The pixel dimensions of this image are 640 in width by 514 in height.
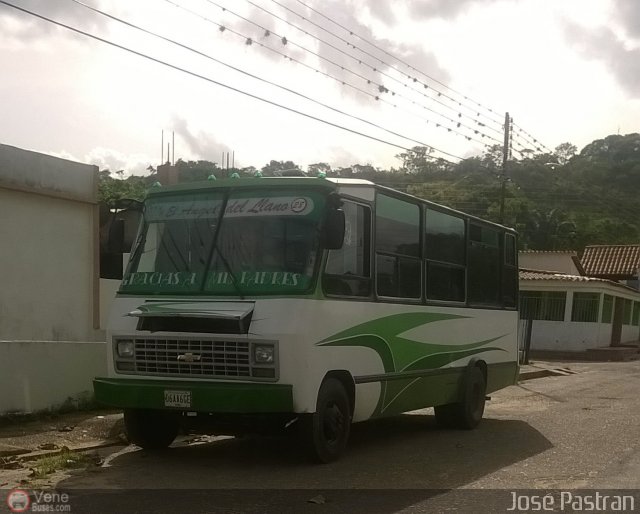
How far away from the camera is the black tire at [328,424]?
9.04m

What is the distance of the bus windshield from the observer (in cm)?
921

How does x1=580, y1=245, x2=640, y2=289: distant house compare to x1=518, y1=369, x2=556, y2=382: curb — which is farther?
x1=580, y1=245, x2=640, y2=289: distant house

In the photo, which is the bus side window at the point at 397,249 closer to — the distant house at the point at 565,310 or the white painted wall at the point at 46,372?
the white painted wall at the point at 46,372

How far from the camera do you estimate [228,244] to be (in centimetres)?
951

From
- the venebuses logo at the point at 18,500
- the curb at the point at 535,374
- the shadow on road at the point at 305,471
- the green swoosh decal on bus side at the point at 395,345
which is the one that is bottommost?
the curb at the point at 535,374

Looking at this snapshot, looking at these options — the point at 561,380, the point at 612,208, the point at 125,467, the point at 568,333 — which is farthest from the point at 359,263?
the point at 612,208

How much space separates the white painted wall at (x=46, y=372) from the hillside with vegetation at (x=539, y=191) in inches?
848

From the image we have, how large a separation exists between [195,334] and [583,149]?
357ft

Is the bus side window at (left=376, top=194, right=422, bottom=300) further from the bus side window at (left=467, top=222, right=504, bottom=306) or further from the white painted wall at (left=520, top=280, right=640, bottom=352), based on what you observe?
the white painted wall at (left=520, top=280, right=640, bottom=352)

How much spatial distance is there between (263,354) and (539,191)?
57.8 meters

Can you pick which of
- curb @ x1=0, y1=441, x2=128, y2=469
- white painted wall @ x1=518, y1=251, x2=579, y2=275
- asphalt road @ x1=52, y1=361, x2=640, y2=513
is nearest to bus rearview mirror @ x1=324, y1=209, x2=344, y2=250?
asphalt road @ x1=52, y1=361, x2=640, y2=513

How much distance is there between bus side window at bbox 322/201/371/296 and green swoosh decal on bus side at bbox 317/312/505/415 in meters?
0.43

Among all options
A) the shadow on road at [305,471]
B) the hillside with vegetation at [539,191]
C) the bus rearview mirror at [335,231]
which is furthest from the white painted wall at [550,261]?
the bus rearview mirror at [335,231]

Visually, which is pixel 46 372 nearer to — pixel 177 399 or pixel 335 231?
pixel 177 399
